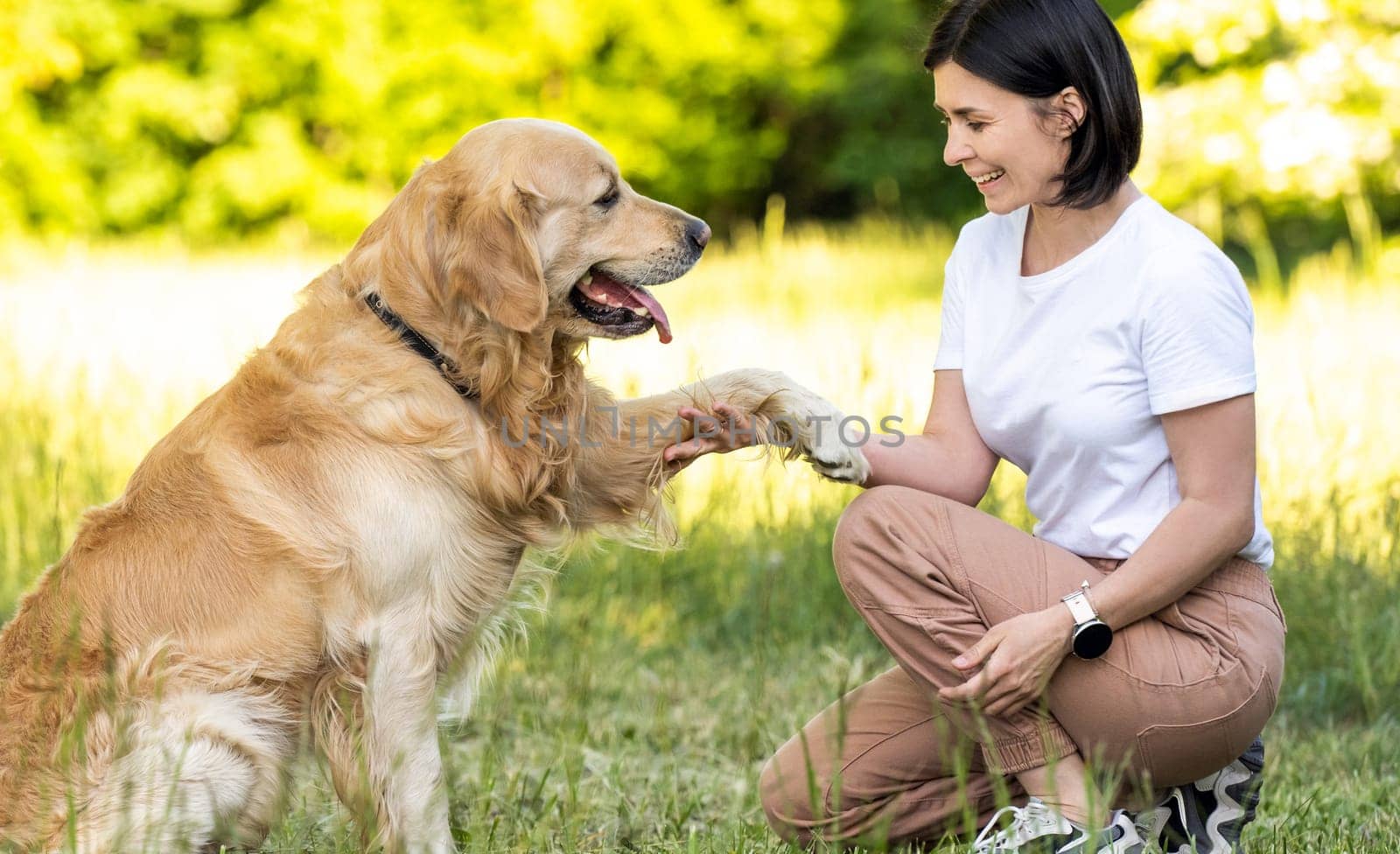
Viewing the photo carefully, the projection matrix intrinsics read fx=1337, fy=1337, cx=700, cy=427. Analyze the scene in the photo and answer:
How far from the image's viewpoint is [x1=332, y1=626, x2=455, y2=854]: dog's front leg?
2518mm

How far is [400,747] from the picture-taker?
8.25 feet

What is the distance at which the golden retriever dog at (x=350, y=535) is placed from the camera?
237cm

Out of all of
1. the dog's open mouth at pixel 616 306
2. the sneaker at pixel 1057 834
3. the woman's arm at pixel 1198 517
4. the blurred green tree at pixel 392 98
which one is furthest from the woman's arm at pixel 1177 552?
the blurred green tree at pixel 392 98

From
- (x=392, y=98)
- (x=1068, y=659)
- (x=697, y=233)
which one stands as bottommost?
(x=1068, y=659)

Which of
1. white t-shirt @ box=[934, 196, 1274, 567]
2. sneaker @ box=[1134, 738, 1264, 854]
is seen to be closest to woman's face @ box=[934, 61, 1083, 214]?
white t-shirt @ box=[934, 196, 1274, 567]

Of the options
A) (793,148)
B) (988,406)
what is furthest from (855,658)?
(793,148)

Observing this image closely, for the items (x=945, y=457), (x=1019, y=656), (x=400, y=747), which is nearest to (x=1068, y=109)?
(x=945, y=457)

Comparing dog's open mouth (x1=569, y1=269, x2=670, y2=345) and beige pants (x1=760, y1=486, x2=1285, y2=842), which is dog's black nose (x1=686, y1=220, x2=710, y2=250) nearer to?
dog's open mouth (x1=569, y1=269, x2=670, y2=345)

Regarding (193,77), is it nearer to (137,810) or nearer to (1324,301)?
(1324,301)

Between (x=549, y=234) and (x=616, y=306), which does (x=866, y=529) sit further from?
(x=549, y=234)

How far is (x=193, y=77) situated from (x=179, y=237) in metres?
1.89

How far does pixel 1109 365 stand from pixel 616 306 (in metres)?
1.03

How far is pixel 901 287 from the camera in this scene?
10516 millimetres

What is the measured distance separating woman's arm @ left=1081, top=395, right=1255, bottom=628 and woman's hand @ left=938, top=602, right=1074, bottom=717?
8cm
